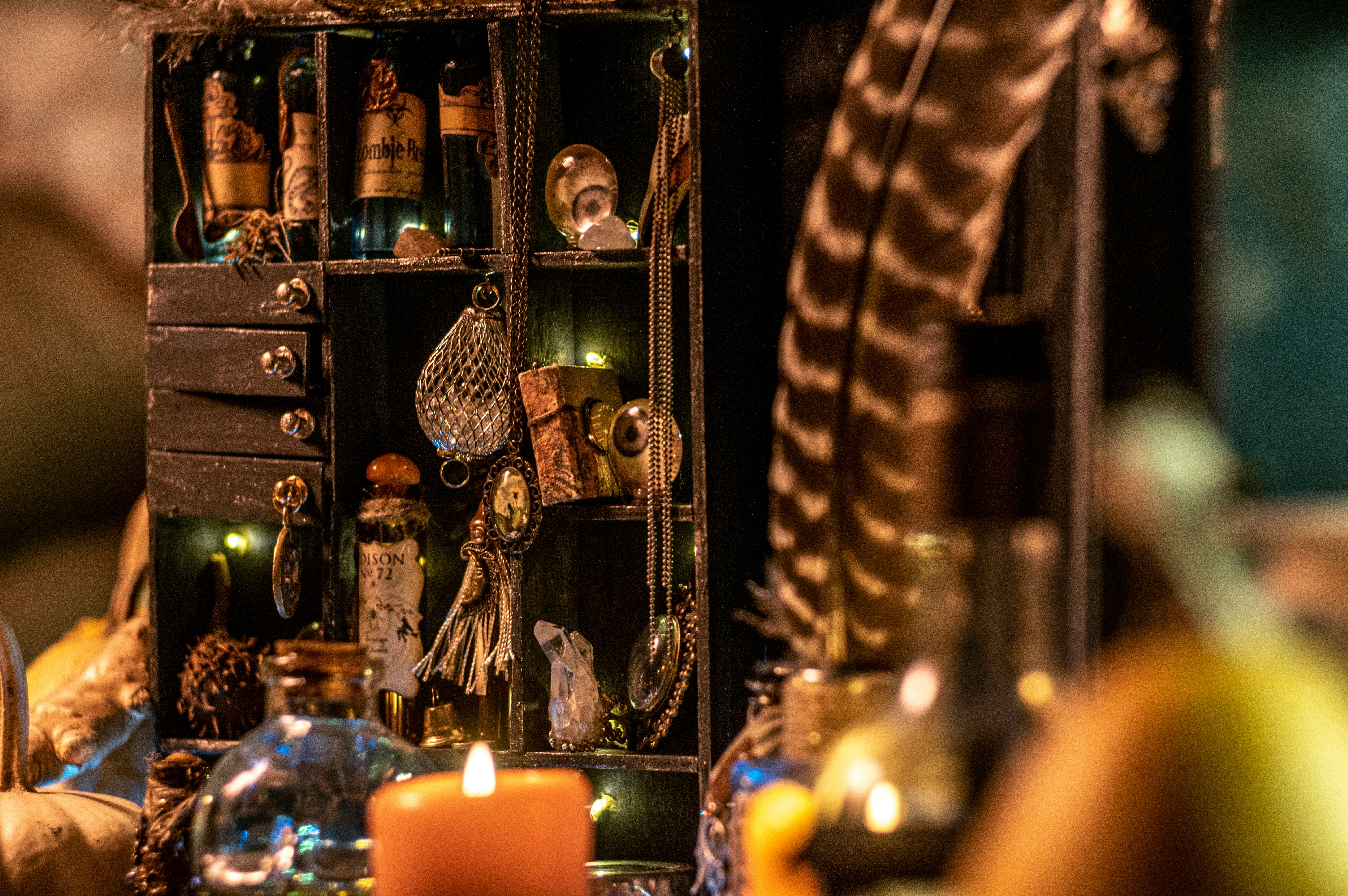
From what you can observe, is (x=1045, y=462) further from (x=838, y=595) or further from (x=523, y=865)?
(x=523, y=865)

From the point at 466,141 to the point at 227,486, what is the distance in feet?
1.63

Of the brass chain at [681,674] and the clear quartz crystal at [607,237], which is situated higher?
the clear quartz crystal at [607,237]

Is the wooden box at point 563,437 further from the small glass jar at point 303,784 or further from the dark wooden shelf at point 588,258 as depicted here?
the small glass jar at point 303,784

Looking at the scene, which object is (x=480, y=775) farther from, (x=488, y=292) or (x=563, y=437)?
(x=488, y=292)

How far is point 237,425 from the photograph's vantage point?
58.2 inches

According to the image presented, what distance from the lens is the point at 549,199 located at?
1.43 m

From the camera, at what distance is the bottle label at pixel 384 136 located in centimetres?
145

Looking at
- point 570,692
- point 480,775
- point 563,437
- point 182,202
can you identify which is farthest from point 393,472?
point 480,775

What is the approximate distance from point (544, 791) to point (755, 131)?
103cm

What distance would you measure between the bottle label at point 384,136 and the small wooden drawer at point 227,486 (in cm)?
34

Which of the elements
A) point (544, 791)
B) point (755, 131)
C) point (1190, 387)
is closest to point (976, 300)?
point (755, 131)

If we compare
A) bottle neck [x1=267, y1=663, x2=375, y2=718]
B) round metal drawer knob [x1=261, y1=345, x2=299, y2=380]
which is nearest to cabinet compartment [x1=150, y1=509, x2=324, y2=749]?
round metal drawer knob [x1=261, y1=345, x2=299, y2=380]

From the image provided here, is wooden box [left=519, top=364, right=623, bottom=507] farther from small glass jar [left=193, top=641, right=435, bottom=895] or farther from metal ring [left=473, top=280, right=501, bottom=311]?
small glass jar [left=193, top=641, right=435, bottom=895]

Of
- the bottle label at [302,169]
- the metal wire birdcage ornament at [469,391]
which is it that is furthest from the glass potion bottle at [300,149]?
the metal wire birdcage ornament at [469,391]
